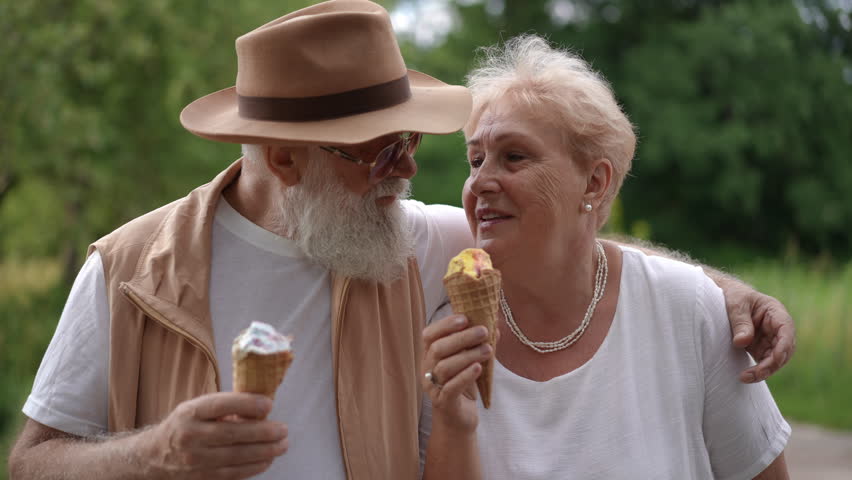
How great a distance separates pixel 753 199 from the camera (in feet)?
83.9

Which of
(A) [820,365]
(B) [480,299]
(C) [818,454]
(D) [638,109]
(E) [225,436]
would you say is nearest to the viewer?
(E) [225,436]

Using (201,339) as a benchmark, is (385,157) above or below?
above

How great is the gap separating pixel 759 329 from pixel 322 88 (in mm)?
1832

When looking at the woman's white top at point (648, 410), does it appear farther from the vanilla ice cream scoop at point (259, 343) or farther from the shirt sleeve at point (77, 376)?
the shirt sleeve at point (77, 376)

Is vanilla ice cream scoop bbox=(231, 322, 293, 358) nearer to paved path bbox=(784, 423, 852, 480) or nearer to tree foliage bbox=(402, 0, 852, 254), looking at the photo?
paved path bbox=(784, 423, 852, 480)

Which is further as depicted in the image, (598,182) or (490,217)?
(598,182)

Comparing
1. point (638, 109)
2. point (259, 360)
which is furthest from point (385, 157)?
point (638, 109)

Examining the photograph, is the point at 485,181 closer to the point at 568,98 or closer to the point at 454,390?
the point at 568,98

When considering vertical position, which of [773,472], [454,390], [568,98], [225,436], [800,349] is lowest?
[800,349]

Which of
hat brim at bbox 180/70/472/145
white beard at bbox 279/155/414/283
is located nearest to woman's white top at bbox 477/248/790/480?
white beard at bbox 279/155/414/283

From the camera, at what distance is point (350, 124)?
3146mm

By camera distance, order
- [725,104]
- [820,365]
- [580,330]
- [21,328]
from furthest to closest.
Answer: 1. [725,104]
2. [21,328]
3. [820,365]
4. [580,330]

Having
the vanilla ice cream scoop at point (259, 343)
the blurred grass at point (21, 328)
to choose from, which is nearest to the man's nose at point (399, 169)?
the vanilla ice cream scoop at point (259, 343)

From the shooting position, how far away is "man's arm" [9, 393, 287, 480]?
244 cm
